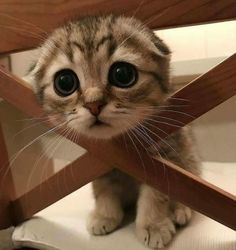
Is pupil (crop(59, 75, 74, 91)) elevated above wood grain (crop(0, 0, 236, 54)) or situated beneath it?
situated beneath

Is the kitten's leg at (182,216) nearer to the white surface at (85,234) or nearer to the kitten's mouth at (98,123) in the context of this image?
the white surface at (85,234)

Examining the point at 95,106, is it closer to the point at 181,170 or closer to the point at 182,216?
the point at 181,170

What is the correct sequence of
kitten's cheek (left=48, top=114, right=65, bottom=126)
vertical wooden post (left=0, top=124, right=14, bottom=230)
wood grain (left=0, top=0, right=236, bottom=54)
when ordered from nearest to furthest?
wood grain (left=0, top=0, right=236, bottom=54)
kitten's cheek (left=48, top=114, right=65, bottom=126)
vertical wooden post (left=0, top=124, right=14, bottom=230)

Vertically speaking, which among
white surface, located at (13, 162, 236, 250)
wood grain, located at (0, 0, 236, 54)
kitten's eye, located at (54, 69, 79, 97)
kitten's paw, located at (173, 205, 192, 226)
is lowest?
white surface, located at (13, 162, 236, 250)

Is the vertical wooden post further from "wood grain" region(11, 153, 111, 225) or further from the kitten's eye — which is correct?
the kitten's eye

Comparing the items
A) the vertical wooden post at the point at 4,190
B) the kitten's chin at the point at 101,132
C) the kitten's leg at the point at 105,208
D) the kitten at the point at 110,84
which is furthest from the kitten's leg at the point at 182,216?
the vertical wooden post at the point at 4,190

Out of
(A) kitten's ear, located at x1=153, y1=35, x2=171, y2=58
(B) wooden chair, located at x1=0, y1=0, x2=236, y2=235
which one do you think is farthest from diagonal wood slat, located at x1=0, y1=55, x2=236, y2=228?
(A) kitten's ear, located at x1=153, y1=35, x2=171, y2=58

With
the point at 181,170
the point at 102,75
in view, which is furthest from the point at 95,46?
the point at 181,170
